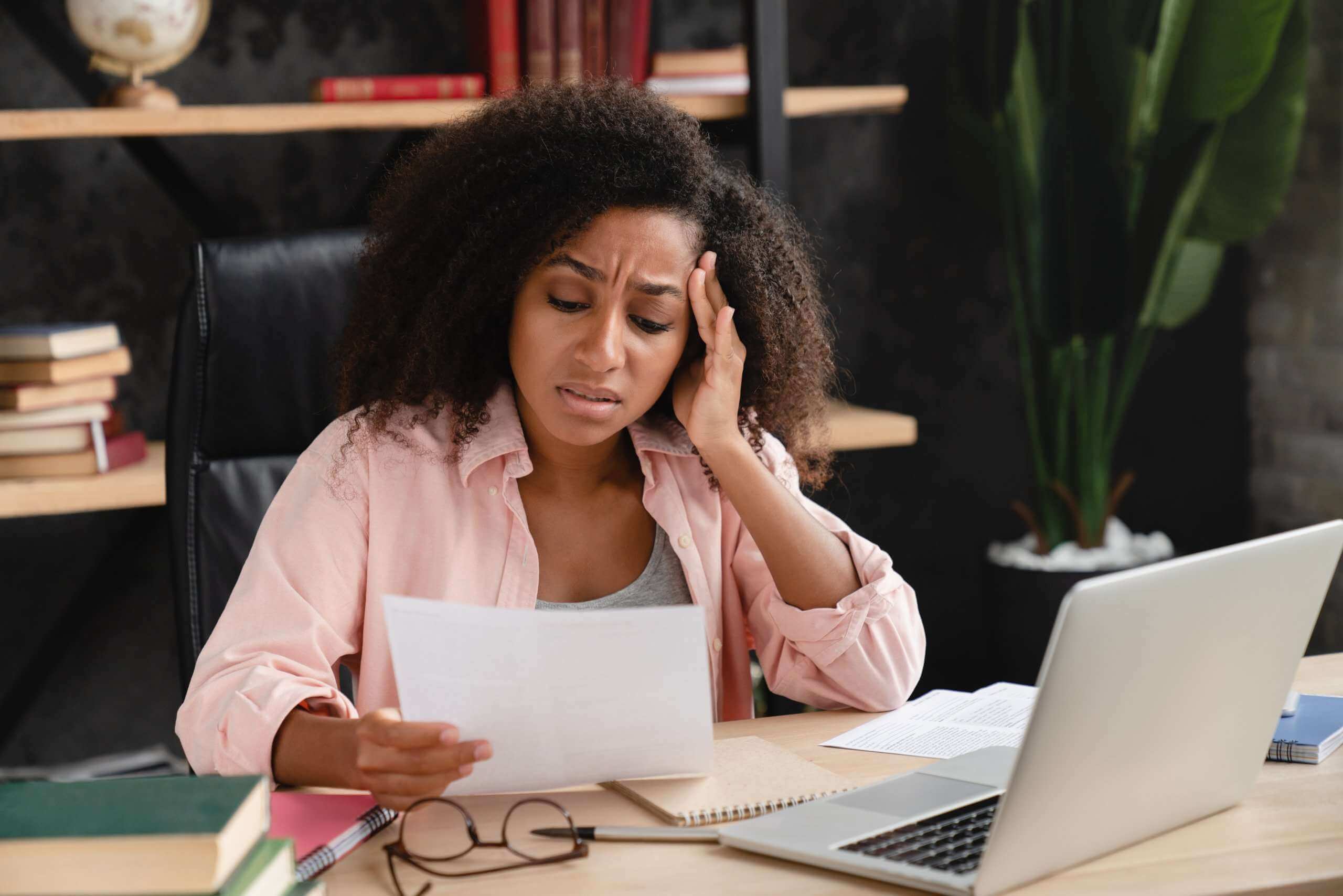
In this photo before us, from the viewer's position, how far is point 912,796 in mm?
1009

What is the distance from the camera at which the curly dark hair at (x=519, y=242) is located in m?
1.37

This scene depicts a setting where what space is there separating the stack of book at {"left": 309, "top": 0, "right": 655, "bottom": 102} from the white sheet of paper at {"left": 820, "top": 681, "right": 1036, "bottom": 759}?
1.21m

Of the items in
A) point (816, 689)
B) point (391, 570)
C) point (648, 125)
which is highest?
point (648, 125)

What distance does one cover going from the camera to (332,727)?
3.53 feet

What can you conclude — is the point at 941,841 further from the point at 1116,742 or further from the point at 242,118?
the point at 242,118

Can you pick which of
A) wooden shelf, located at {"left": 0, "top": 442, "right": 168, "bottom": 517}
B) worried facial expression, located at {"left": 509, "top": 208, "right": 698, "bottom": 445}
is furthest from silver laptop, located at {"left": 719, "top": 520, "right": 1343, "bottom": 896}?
wooden shelf, located at {"left": 0, "top": 442, "right": 168, "bottom": 517}

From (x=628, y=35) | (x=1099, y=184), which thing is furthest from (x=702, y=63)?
(x=1099, y=184)

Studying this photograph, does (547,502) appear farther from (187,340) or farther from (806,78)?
(806,78)

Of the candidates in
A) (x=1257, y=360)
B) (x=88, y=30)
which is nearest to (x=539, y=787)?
(x=88, y=30)

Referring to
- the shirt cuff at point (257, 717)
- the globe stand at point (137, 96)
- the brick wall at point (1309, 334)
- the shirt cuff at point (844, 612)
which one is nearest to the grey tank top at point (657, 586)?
the shirt cuff at point (844, 612)

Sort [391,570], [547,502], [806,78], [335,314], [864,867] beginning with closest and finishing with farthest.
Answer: [864,867] → [391,570] → [547,502] → [335,314] → [806,78]

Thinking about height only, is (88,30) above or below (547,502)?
above

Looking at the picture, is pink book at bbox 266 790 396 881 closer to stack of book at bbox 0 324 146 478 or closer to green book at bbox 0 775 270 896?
green book at bbox 0 775 270 896

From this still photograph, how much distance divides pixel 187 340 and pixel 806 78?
1.57m
